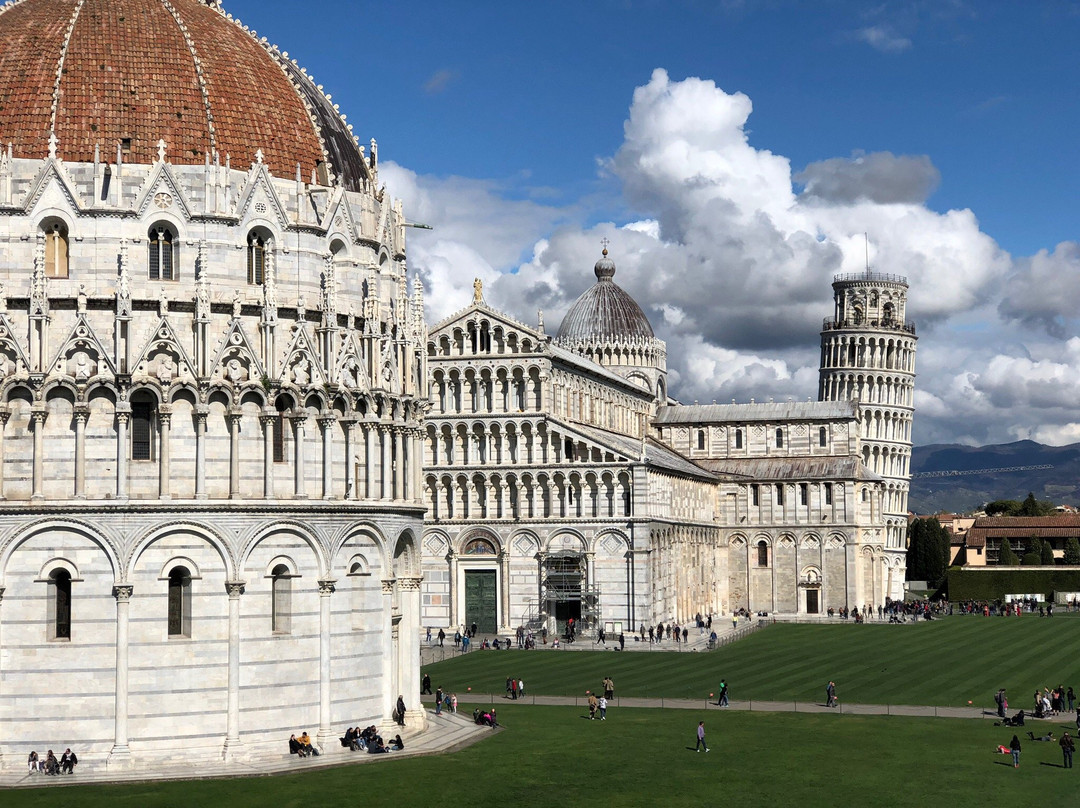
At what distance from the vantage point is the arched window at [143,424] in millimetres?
48219

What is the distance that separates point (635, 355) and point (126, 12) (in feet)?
308

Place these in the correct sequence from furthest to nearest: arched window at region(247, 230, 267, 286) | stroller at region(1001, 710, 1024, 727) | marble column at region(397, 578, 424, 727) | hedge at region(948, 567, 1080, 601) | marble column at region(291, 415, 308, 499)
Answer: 1. hedge at region(948, 567, 1080, 601)
2. stroller at region(1001, 710, 1024, 727)
3. marble column at region(397, 578, 424, 727)
4. arched window at region(247, 230, 267, 286)
5. marble column at region(291, 415, 308, 499)

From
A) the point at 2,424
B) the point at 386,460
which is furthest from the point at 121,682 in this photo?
the point at 386,460

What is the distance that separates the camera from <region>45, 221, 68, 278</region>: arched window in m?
49.0

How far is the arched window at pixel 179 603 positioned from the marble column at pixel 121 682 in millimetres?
1415

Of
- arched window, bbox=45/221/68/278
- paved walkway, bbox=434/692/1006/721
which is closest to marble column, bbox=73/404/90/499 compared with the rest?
arched window, bbox=45/221/68/278

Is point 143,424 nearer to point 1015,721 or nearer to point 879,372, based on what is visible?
point 1015,721

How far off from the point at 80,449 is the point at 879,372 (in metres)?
118

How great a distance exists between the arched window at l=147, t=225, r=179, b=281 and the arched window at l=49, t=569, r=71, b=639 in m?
9.85

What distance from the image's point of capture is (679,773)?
161 ft

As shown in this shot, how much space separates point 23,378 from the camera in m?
47.2

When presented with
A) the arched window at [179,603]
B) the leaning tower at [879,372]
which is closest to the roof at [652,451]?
the leaning tower at [879,372]

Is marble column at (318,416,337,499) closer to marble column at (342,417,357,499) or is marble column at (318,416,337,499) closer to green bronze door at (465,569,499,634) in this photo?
marble column at (342,417,357,499)

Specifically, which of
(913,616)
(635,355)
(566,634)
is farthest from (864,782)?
(635,355)
